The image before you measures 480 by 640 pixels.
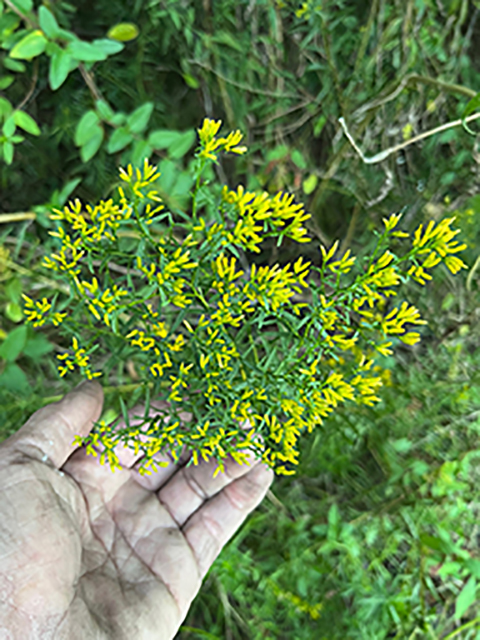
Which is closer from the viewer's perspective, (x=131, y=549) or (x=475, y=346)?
(x=131, y=549)

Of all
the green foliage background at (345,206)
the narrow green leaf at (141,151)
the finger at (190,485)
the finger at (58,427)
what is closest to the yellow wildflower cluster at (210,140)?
the narrow green leaf at (141,151)

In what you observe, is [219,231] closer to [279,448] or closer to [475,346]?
[279,448]

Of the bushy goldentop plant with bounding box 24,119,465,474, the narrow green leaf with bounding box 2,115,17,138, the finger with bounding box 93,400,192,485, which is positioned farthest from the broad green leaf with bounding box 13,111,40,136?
the finger with bounding box 93,400,192,485

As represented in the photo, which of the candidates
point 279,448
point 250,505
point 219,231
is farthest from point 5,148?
point 250,505

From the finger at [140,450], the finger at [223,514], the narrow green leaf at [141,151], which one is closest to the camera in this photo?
the narrow green leaf at [141,151]

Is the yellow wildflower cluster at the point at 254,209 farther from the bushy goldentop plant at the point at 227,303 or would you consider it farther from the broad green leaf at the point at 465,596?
the broad green leaf at the point at 465,596

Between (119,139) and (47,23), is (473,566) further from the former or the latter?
(47,23)

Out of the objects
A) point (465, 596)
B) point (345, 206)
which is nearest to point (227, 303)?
point (345, 206)
